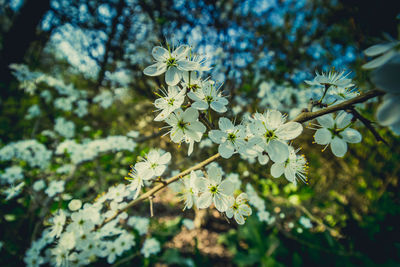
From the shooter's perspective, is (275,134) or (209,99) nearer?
(275,134)

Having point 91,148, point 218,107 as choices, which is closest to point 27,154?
point 91,148

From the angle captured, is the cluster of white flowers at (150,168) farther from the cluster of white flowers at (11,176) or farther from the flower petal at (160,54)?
the cluster of white flowers at (11,176)

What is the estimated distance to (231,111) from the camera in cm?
155

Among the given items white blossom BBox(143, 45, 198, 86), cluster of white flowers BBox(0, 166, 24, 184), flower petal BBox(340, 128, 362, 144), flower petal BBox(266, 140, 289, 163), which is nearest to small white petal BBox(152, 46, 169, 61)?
white blossom BBox(143, 45, 198, 86)

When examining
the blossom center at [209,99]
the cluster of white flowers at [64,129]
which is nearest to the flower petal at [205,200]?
the blossom center at [209,99]

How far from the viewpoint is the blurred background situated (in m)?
2.08

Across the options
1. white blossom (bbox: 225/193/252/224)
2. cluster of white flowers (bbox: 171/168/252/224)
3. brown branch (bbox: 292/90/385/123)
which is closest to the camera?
brown branch (bbox: 292/90/385/123)

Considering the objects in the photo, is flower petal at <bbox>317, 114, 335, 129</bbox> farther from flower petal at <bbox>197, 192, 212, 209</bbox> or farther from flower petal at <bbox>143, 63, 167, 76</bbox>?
flower petal at <bbox>143, 63, 167, 76</bbox>

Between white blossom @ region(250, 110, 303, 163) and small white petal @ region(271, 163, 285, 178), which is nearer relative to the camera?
white blossom @ region(250, 110, 303, 163)

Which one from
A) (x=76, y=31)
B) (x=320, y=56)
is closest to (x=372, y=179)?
(x=320, y=56)

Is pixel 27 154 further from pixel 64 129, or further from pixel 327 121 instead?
pixel 327 121

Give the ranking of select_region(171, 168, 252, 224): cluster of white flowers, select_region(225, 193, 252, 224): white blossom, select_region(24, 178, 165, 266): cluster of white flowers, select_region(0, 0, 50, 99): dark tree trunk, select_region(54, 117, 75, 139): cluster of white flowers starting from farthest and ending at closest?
1. select_region(54, 117, 75, 139): cluster of white flowers
2. select_region(0, 0, 50, 99): dark tree trunk
3. select_region(24, 178, 165, 266): cluster of white flowers
4. select_region(225, 193, 252, 224): white blossom
5. select_region(171, 168, 252, 224): cluster of white flowers

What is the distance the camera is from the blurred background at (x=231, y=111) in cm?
208

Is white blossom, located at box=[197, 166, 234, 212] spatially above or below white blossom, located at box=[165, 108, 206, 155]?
below
